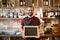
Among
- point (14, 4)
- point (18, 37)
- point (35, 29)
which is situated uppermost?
point (14, 4)

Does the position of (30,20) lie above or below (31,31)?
above

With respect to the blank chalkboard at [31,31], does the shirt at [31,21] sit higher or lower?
higher

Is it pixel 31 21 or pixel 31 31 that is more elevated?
pixel 31 21

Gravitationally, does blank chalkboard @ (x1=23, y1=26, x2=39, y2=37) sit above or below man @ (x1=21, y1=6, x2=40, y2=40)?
below

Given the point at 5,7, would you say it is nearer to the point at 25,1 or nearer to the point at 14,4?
the point at 14,4

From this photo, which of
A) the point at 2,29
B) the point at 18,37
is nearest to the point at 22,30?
the point at 18,37

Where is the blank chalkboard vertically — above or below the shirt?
below

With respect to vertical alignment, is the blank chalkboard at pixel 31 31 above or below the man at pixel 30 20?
below

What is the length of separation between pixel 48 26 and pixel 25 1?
2.96 feet

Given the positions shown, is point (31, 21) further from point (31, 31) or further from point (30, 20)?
point (31, 31)

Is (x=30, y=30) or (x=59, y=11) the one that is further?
(x=59, y=11)

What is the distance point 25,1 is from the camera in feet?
13.0

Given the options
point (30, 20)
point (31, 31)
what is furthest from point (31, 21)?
point (31, 31)

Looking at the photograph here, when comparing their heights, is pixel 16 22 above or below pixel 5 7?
below
